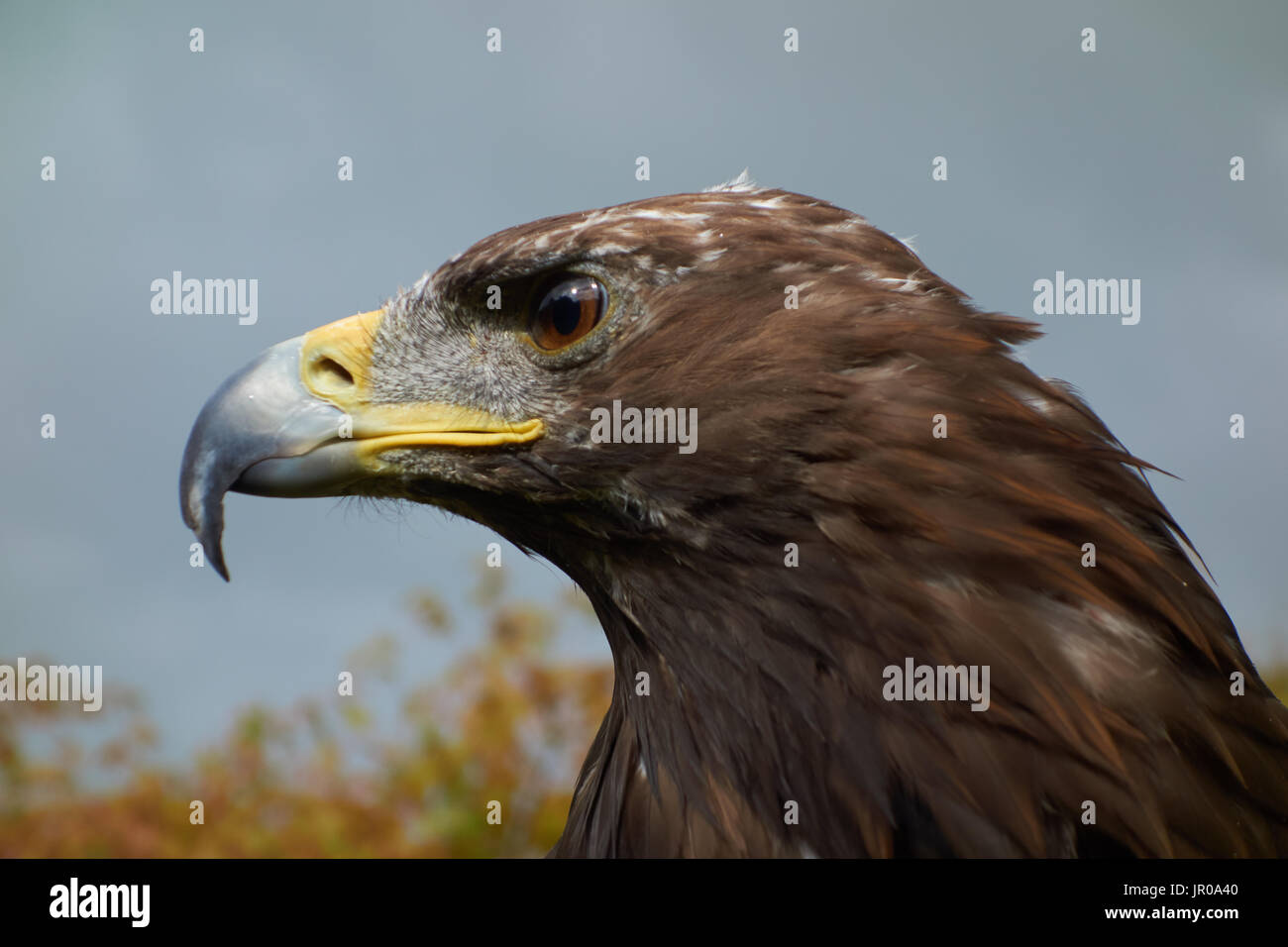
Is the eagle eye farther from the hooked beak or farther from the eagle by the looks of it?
the hooked beak

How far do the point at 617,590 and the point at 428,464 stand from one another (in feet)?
1.75

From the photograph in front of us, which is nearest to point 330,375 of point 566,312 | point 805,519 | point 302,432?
point 302,432

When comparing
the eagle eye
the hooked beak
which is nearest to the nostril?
the hooked beak

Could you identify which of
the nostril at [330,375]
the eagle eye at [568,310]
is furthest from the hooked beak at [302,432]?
the eagle eye at [568,310]

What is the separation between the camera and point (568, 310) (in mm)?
2537

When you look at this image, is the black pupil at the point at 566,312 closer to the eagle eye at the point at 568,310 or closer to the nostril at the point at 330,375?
the eagle eye at the point at 568,310

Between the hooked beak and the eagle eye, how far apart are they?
0.68 feet

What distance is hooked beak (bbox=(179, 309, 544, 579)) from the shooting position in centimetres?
256

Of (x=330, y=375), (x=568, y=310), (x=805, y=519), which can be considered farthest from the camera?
(x=330, y=375)

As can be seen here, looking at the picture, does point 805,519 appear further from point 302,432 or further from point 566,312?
point 302,432

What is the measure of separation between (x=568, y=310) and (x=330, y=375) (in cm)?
62

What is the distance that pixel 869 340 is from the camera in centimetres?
230

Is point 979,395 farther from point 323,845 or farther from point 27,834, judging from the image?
point 27,834
